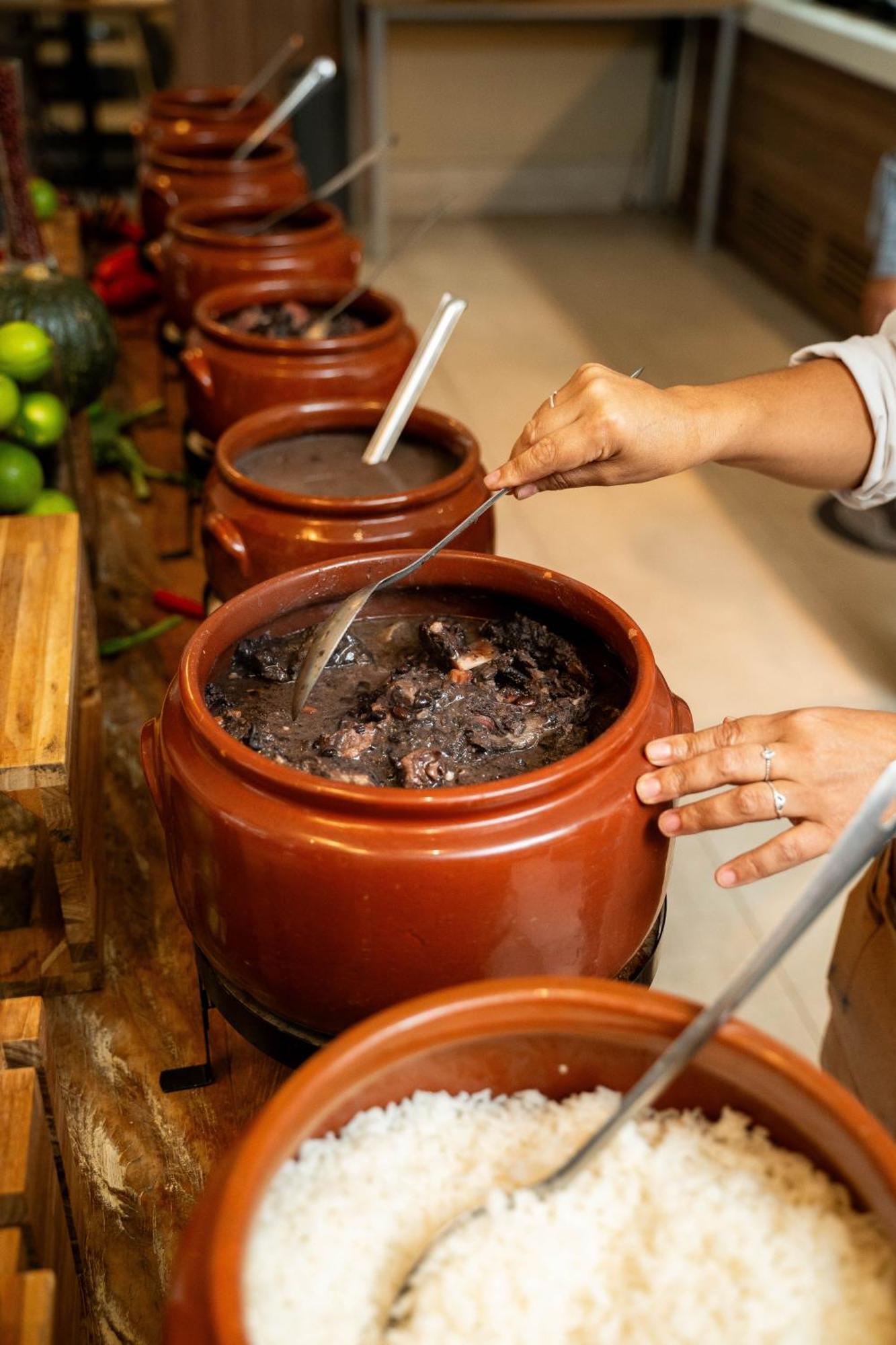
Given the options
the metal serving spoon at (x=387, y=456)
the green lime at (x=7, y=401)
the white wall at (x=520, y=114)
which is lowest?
the white wall at (x=520, y=114)

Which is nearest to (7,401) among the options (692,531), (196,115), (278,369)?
(278,369)

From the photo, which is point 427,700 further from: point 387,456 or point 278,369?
point 278,369

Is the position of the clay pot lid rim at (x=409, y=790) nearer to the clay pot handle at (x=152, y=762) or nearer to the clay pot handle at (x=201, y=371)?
the clay pot handle at (x=152, y=762)

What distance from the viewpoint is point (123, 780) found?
1.43m

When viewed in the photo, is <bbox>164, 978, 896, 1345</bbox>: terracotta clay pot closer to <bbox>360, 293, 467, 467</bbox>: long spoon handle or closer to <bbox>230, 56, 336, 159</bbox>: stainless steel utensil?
<bbox>360, 293, 467, 467</bbox>: long spoon handle

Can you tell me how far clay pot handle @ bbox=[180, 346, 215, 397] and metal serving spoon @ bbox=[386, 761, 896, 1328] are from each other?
1127mm

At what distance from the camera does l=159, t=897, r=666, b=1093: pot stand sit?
34.8 inches

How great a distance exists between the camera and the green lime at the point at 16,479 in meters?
1.56

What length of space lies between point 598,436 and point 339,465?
1.31ft

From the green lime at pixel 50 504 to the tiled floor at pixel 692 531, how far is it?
1.15 m

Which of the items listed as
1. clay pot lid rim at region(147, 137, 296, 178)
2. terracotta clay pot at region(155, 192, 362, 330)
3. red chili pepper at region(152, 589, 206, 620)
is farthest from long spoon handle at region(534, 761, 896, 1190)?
clay pot lid rim at region(147, 137, 296, 178)

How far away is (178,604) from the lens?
5.65 feet

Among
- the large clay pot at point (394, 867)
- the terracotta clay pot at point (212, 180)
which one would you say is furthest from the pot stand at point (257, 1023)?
the terracotta clay pot at point (212, 180)

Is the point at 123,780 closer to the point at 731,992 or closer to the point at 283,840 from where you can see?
the point at 283,840
